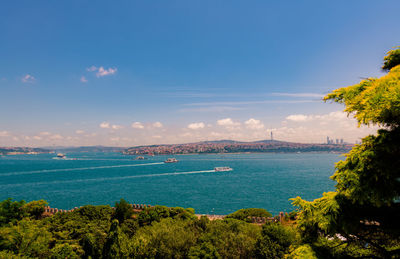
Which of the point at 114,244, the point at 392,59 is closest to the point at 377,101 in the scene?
the point at 392,59

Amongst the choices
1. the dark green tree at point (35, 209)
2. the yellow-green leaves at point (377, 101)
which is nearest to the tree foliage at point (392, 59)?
the yellow-green leaves at point (377, 101)

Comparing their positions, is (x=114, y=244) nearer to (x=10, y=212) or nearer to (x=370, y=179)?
(x=370, y=179)

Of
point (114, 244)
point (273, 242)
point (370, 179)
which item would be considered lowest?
point (273, 242)

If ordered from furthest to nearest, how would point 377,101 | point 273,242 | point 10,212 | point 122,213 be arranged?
point 122,213 < point 10,212 < point 273,242 < point 377,101

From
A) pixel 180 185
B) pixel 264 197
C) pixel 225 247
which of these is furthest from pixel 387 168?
pixel 180 185

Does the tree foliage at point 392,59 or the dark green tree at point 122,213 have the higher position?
the tree foliage at point 392,59

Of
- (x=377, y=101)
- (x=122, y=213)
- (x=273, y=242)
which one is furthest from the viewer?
(x=122, y=213)

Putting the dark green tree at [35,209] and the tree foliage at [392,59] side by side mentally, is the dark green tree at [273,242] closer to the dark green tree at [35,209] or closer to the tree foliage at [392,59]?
the tree foliage at [392,59]

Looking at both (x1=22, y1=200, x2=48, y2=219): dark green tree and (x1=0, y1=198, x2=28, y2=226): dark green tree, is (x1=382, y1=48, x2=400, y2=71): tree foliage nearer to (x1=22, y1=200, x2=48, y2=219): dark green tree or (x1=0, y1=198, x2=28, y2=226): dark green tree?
(x1=0, y1=198, x2=28, y2=226): dark green tree

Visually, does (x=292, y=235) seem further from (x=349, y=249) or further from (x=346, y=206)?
(x=346, y=206)
